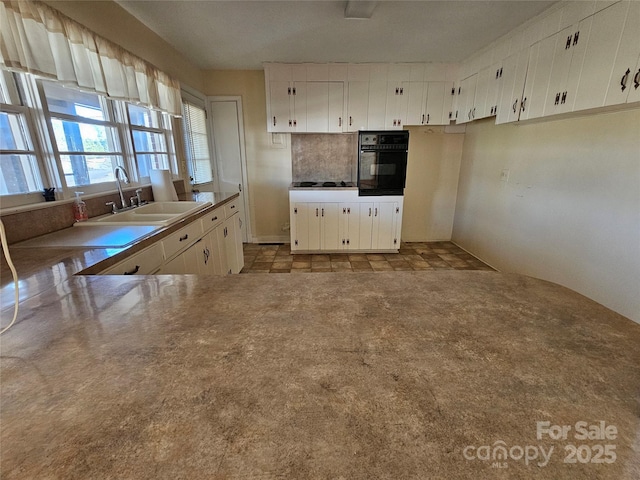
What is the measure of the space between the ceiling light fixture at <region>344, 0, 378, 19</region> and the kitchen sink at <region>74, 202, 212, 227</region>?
1.92 meters

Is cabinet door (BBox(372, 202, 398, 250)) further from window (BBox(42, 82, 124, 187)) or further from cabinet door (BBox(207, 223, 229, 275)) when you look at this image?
window (BBox(42, 82, 124, 187))

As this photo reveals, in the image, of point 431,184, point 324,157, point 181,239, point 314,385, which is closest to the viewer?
point 314,385

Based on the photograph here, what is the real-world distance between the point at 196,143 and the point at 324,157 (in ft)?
5.72

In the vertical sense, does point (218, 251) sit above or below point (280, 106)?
below

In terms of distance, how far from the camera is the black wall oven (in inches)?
140

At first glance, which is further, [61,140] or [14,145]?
[61,140]

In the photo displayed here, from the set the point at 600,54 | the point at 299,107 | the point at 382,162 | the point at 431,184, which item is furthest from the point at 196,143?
the point at 600,54

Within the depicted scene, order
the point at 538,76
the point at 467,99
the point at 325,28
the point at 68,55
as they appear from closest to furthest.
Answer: the point at 68,55, the point at 538,76, the point at 325,28, the point at 467,99

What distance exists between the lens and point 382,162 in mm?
3643

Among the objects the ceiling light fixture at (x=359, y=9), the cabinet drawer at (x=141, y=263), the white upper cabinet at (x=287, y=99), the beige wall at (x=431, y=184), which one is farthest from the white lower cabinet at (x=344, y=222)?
the cabinet drawer at (x=141, y=263)

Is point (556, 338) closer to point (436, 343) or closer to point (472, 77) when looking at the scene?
point (436, 343)

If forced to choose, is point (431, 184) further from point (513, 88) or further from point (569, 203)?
point (569, 203)

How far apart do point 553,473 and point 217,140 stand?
451cm

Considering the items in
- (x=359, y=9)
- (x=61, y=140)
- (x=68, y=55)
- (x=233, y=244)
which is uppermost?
(x=359, y=9)
